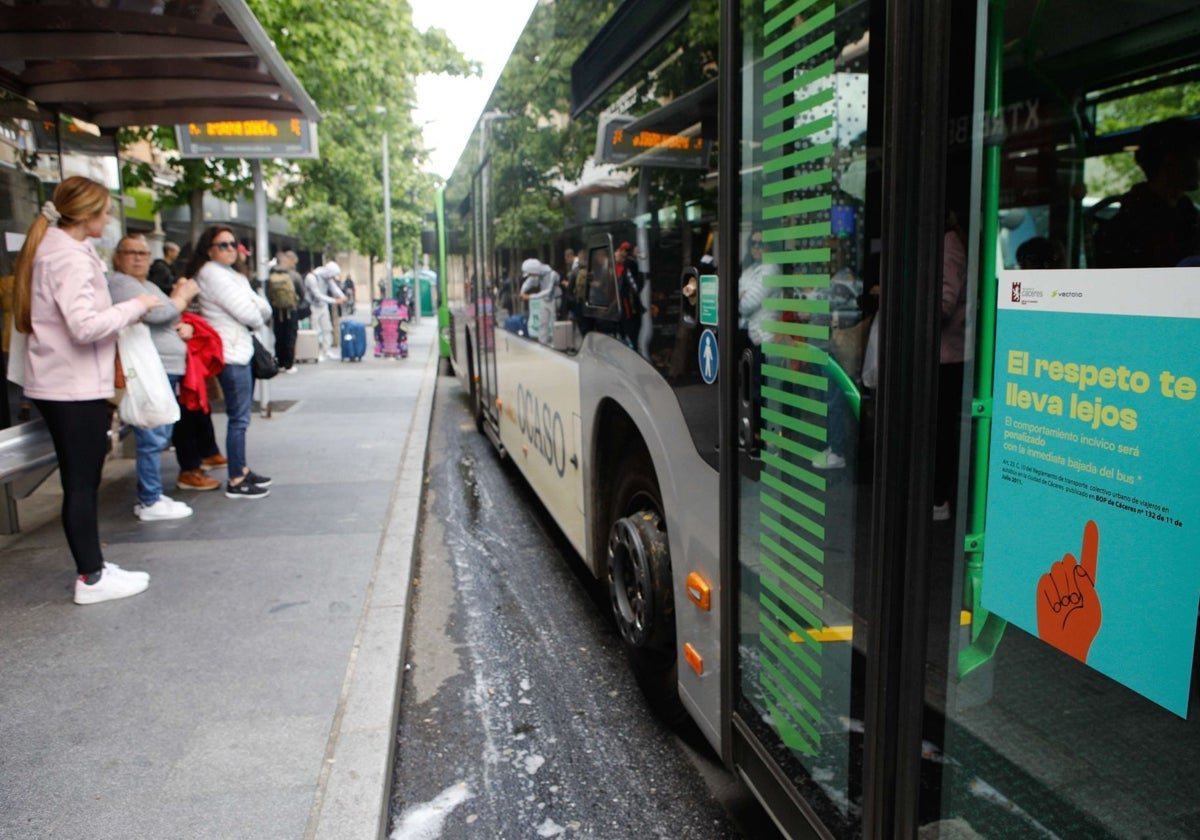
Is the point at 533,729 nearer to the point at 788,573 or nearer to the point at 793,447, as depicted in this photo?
the point at 788,573

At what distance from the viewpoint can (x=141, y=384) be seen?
5.25 meters

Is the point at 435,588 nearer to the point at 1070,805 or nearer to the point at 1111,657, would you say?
the point at 1070,805

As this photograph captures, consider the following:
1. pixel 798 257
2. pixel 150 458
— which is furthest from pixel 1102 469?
pixel 150 458

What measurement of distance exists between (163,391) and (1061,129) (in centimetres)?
470

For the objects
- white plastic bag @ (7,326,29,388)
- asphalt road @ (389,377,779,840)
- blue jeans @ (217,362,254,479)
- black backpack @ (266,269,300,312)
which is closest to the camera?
asphalt road @ (389,377,779,840)

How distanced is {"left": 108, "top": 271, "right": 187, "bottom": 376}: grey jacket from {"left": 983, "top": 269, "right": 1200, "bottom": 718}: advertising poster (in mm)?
4512

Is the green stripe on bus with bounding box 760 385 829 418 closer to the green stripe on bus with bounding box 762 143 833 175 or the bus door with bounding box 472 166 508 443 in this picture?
the green stripe on bus with bounding box 762 143 833 175

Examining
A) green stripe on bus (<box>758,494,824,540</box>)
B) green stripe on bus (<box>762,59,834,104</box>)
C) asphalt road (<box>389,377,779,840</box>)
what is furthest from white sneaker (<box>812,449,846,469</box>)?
asphalt road (<box>389,377,779,840</box>)

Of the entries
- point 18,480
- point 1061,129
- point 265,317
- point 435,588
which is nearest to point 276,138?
point 265,317

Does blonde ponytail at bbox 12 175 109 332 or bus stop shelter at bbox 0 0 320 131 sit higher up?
bus stop shelter at bbox 0 0 320 131

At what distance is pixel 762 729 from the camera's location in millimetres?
2570

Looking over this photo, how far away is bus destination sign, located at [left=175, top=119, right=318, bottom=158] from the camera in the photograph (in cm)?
966

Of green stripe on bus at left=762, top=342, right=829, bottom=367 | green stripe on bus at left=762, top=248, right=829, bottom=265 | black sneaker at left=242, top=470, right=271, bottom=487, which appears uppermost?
green stripe on bus at left=762, top=248, right=829, bottom=265

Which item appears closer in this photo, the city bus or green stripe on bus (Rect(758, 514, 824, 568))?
the city bus
